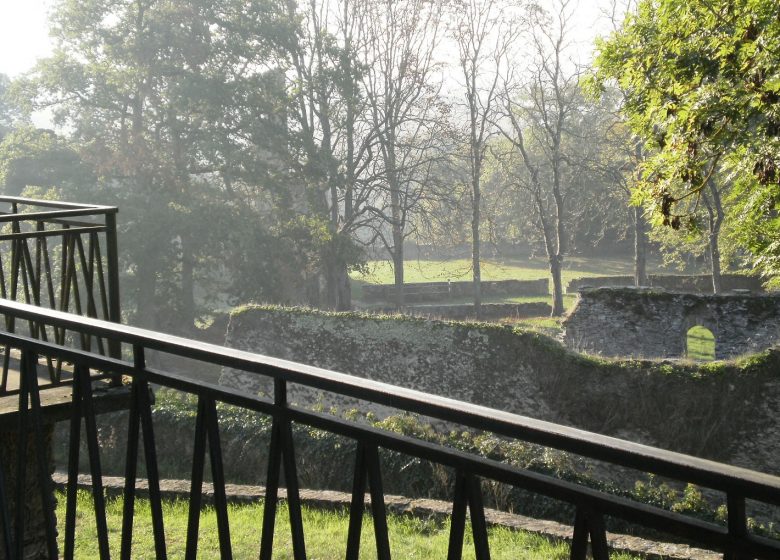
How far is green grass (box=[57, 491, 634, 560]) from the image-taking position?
618 cm

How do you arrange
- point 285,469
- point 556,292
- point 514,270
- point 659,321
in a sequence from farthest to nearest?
point 514,270 → point 556,292 → point 659,321 → point 285,469

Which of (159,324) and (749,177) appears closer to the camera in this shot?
(749,177)

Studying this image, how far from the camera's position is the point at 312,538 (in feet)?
21.5

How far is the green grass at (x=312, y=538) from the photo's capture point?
6.18 m

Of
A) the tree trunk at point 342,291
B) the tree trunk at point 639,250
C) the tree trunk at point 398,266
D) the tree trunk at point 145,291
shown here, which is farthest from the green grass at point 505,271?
the tree trunk at point 145,291

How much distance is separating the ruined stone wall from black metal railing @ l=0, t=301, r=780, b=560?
12.3 metres

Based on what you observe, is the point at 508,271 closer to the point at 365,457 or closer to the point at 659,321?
the point at 659,321

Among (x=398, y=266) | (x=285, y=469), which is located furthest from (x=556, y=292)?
(x=285, y=469)

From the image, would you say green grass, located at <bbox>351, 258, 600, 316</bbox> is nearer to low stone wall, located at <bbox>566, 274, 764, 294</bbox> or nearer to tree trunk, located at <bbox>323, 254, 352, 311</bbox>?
low stone wall, located at <bbox>566, 274, 764, 294</bbox>

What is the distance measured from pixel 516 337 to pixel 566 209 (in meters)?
29.6

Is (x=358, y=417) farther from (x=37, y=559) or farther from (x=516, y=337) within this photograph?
(x=37, y=559)

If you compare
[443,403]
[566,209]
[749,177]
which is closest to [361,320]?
[749,177]

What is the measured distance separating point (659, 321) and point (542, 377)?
206 inches

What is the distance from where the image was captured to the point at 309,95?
1101 inches
